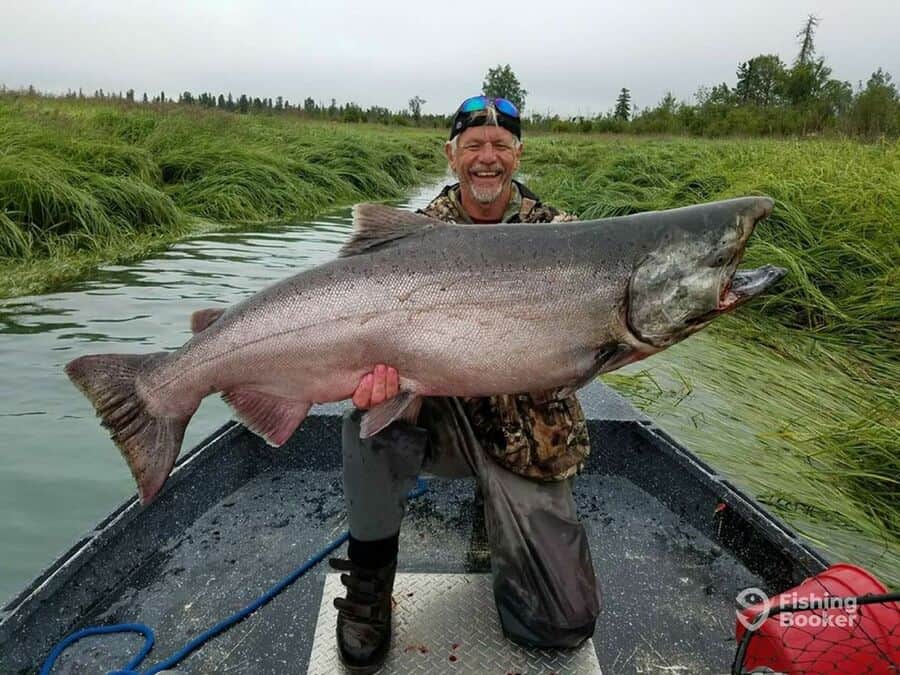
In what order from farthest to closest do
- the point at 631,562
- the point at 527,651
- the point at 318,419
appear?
the point at 318,419 → the point at 631,562 → the point at 527,651

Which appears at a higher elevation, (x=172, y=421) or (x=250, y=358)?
(x=250, y=358)

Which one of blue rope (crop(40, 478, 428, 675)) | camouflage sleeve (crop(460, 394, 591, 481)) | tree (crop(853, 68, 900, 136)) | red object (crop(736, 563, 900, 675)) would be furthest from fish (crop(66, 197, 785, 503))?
tree (crop(853, 68, 900, 136))

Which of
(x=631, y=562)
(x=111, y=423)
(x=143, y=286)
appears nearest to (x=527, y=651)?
→ (x=631, y=562)

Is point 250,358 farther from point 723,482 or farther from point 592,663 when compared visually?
point 723,482

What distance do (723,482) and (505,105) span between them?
7.25ft

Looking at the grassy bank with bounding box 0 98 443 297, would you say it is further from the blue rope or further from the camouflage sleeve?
the camouflage sleeve

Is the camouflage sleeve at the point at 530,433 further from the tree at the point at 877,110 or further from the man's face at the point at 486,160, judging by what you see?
the tree at the point at 877,110

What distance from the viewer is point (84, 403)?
512 cm

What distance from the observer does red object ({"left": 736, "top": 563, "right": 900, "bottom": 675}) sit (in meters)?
1.85

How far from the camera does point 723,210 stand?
95.3 inches

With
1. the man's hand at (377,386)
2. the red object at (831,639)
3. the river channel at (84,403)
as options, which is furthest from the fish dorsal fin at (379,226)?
the river channel at (84,403)

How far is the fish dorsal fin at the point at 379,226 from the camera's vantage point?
2.57m

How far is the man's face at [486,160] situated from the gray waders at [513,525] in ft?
3.57

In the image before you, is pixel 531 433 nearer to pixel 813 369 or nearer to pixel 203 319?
pixel 203 319
